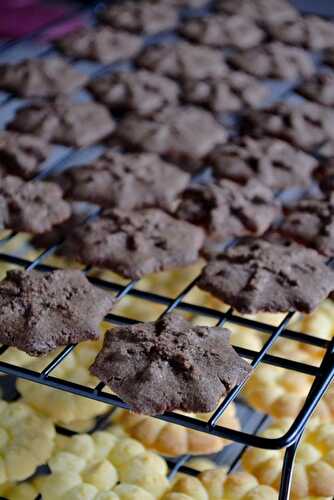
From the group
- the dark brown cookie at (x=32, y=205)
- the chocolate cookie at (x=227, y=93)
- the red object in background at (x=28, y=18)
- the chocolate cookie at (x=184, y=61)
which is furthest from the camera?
the red object in background at (x=28, y=18)

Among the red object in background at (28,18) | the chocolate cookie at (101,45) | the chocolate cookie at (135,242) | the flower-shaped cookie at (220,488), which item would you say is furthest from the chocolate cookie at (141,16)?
the flower-shaped cookie at (220,488)

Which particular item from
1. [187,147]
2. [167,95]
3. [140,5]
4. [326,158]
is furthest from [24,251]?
[140,5]

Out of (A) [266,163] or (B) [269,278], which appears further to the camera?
(A) [266,163]

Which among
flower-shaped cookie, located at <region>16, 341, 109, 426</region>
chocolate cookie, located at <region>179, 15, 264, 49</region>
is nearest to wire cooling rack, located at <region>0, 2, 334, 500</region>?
flower-shaped cookie, located at <region>16, 341, 109, 426</region>

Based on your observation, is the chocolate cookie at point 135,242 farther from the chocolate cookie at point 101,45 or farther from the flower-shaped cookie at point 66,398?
the chocolate cookie at point 101,45

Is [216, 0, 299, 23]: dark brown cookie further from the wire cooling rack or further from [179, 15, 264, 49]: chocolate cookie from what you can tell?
the wire cooling rack

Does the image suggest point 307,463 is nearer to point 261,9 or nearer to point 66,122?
point 66,122

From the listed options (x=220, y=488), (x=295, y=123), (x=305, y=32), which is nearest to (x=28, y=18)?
(x=305, y=32)
